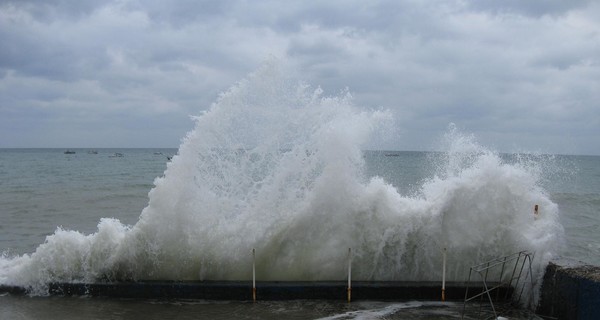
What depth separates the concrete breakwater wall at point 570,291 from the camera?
6898 millimetres

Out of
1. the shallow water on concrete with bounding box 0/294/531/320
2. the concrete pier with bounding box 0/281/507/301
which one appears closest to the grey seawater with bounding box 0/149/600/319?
the shallow water on concrete with bounding box 0/294/531/320

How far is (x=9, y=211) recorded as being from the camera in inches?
852

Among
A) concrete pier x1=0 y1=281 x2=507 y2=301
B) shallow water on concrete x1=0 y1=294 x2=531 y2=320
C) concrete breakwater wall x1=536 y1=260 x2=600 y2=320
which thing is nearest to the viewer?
concrete breakwater wall x1=536 y1=260 x2=600 y2=320

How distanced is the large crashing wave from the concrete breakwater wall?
1497 millimetres

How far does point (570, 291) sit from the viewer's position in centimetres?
747

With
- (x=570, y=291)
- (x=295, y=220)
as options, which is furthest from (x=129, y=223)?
(x=570, y=291)

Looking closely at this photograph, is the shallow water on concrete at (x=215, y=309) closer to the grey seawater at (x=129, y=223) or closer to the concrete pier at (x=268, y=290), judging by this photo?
the grey seawater at (x=129, y=223)

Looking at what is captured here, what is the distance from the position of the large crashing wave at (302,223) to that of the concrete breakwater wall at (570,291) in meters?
1.50

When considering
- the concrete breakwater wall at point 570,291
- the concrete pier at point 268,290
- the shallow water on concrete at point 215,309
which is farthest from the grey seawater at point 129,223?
the concrete breakwater wall at point 570,291

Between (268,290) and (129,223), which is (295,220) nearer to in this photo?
(268,290)

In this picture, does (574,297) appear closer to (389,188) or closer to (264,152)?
(389,188)

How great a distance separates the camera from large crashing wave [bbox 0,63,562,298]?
9898 millimetres

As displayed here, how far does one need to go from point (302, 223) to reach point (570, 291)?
15.6 feet

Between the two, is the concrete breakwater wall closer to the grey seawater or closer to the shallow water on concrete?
the shallow water on concrete
